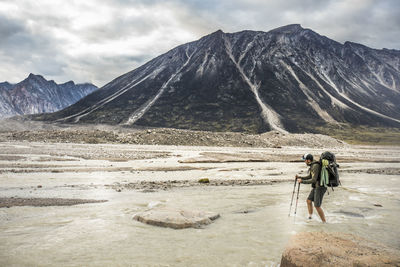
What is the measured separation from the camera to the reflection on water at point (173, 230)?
24.0 ft

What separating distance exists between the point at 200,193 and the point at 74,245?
937 cm

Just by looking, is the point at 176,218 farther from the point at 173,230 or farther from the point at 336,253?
the point at 336,253

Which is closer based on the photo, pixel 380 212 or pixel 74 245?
pixel 74 245

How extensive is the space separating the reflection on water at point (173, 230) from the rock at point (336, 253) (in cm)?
112

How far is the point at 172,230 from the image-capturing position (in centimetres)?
951

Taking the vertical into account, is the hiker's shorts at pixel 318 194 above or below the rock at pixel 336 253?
above

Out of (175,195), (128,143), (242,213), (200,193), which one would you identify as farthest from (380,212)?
(128,143)

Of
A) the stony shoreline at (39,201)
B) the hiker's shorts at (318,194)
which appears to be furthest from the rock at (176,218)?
the stony shoreline at (39,201)

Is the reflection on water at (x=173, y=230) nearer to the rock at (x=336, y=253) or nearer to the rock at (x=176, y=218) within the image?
the rock at (x=176, y=218)

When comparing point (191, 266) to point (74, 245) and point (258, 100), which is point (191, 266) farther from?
point (258, 100)

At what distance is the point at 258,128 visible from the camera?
146500mm

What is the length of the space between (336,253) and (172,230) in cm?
514

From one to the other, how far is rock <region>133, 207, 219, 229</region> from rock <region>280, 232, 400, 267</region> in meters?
3.97

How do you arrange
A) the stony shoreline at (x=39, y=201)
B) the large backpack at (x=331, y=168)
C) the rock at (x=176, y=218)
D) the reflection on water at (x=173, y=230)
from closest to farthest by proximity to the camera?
the reflection on water at (x=173, y=230), the rock at (x=176, y=218), the large backpack at (x=331, y=168), the stony shoreline at (x=39, y=201)
